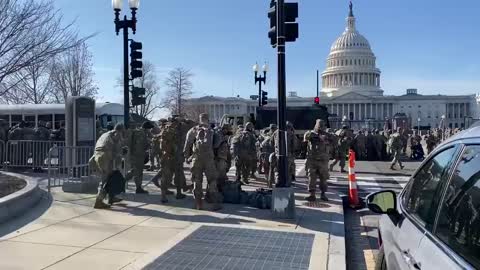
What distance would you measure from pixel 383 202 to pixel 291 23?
561 centimetres

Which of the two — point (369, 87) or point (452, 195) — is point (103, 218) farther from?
point (369, 87)

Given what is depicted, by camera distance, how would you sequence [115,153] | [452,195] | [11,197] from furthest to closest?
[115,153] → [11,197] → [452,195]

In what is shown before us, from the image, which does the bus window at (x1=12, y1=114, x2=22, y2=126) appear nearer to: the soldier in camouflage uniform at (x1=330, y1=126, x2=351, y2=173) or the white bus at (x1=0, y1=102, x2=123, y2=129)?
the white bus at (x1=0, y1=102, x2=123, y2=129)

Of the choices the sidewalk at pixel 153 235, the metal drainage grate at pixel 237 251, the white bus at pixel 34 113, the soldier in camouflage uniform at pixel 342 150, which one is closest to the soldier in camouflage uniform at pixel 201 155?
the sidewalk at pixel 153 235

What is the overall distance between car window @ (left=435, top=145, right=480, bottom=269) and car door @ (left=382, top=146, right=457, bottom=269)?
156 millimetres

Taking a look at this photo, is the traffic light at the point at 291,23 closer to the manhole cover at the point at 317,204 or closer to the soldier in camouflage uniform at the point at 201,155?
the soldier in camouflage uniform at the point at 201,155

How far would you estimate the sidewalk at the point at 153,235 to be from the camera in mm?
5816

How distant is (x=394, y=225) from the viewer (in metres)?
3.55

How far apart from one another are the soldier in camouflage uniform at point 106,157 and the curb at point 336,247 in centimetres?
415

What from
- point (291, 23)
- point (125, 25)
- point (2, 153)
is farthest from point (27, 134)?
point (291, 23)

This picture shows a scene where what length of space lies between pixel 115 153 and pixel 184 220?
2.23m

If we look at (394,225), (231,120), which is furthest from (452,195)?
(231,120)

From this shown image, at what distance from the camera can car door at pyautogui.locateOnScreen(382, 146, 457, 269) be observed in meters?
2.82

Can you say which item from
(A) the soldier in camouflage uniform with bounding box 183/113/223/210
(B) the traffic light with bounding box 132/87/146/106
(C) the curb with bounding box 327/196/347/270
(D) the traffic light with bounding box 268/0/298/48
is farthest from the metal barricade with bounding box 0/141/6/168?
(C) the curb with bounding box 327/196/347/270
